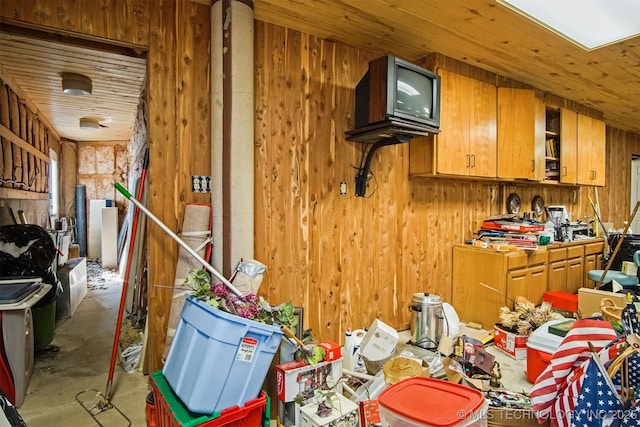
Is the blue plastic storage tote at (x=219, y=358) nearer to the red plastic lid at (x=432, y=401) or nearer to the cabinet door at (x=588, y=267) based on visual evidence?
the red plastic lid at (x=432, y=401)

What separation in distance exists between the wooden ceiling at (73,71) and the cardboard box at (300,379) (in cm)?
231

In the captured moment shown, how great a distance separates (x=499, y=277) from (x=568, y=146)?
2.30 m

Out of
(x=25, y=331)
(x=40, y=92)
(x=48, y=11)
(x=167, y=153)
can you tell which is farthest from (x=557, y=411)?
(x=40, y=92)

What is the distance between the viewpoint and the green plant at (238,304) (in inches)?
68.6

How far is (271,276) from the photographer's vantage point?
2625mm

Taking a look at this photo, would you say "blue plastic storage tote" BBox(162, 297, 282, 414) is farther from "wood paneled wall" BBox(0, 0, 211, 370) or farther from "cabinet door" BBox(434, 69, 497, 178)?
"cabinet door" BBox(434, 69, 497, 178)

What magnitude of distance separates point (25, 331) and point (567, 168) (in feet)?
18.3

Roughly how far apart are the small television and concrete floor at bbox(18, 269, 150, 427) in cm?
247

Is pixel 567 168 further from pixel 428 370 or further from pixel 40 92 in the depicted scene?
pixel 40 92

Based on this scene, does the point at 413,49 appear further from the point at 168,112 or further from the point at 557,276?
the point at 557,276

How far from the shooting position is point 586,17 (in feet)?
8.29

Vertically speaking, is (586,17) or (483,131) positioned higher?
(586,17)

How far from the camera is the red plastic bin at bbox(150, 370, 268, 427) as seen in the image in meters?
1.56

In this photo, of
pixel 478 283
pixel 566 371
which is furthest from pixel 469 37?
pixel 566 371
